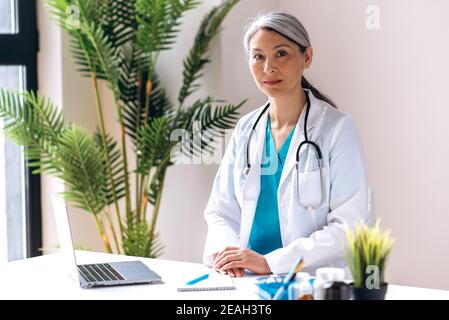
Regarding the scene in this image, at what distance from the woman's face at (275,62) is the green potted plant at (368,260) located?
1010 mm

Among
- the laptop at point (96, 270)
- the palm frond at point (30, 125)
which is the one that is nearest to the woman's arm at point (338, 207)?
the laptop at point (96, 270)

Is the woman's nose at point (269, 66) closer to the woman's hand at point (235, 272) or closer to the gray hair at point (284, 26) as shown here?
the gray hair at point (284, 26)

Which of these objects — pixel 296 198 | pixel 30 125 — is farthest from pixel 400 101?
pixel 30 125

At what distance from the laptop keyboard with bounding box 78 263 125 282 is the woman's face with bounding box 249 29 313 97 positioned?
86 centimetres

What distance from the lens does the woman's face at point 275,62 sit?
2766 mm

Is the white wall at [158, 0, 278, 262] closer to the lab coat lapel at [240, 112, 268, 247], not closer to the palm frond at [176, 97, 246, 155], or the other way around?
the palm frond at [176, 97, 246, 155]

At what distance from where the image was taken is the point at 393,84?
3850 mm

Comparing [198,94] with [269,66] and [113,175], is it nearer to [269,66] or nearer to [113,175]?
[113,175]

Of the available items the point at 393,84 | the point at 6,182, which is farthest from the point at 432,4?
the point at 6,182

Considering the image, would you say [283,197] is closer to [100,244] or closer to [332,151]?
[332,151]

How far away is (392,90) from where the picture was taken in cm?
385

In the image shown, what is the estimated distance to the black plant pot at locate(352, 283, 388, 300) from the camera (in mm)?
1870

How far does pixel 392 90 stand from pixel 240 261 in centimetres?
172

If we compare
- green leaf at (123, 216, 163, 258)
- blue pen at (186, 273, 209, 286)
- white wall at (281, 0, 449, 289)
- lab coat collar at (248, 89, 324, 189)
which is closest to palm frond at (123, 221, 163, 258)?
green leaf at (123, 216, 163, 258)
